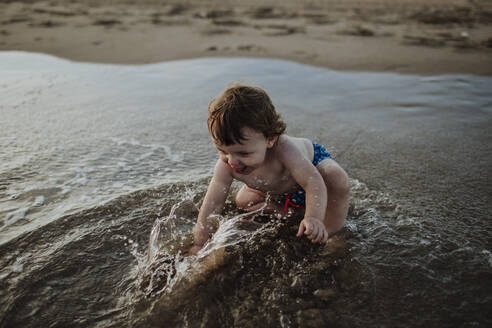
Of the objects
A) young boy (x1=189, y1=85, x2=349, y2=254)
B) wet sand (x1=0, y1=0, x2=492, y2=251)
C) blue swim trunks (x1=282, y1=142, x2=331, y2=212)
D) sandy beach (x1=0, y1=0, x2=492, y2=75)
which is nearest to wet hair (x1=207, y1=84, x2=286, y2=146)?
young boy (x1=189, y1=85, x2=349, y2=254)

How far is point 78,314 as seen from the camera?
162cm

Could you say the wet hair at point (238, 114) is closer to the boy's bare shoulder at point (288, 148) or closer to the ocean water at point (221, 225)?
the boy's bare shoulder at point (288, 148)

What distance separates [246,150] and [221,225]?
1.66 feet

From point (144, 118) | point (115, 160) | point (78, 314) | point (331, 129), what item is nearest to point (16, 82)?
point (144, 118)

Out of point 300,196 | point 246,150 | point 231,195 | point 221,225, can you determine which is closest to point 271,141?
point 246,150

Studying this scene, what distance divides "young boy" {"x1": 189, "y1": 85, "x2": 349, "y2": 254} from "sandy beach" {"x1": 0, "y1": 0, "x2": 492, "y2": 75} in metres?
3.87

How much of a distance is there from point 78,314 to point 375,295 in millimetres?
1234

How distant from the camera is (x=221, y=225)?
2.14 meters

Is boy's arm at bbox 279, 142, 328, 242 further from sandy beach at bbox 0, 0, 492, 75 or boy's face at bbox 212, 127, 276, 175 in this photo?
sandy beach at bbox 0, 0, 492, 75

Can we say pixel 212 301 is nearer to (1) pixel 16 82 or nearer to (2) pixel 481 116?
(2) pixel 481 116

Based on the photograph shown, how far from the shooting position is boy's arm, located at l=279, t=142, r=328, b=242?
6.14 feet

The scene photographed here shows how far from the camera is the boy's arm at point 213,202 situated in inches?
81.7

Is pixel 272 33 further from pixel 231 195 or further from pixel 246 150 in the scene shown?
pixel 246 150

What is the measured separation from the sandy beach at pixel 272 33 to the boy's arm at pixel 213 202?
409 centimetres
